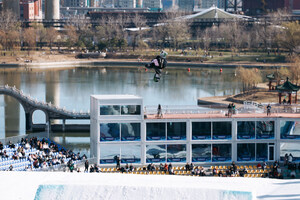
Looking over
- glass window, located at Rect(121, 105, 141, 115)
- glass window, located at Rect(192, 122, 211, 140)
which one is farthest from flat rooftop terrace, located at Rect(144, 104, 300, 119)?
glass window, located at Rect(121, 105, 141, 115)

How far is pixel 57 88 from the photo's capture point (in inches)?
3349

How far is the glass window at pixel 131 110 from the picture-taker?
3894 centimetres

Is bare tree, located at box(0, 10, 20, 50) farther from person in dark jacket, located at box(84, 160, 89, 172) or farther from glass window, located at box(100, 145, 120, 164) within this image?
person in dark jacket, located at box(84, 160, 89, 172)

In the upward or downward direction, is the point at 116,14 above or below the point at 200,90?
above

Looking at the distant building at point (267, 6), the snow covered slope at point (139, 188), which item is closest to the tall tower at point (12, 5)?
the distant building at point (267, 6)

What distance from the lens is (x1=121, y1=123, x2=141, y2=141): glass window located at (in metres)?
38.7

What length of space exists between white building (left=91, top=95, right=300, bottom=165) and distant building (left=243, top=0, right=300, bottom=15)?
124106 millimetres

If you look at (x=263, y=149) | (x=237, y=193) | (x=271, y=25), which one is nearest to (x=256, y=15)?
(x=271, y=25)

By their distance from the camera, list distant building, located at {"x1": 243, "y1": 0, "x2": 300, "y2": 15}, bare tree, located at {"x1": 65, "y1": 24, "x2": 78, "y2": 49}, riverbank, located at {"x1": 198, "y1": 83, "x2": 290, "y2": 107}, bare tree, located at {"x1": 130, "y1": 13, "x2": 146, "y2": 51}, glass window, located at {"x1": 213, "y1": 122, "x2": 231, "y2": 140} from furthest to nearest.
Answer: distant building, located at {"x1": 243, "y1": 0, "x2": 300, "y2": 15} < bare tree, located at {"x1": 130, "y1": 13, "x2": 146, "y2": 51} < bare tree, located at {"x1": 65, "y1": 24, "x2": 78, "y2": 49} < riverbank, located at {"x1": 198, "y1": 83, "x2": 290, "y2": 107} < glass window, located at {"x1": 213, "y1": 122, "x2": 231, "y2": 140}

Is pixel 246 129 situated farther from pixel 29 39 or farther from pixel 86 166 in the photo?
pixel 29 39

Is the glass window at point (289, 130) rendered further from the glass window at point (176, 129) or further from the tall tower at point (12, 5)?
the tall tower at point (12, 5)

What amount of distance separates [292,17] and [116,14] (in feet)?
161

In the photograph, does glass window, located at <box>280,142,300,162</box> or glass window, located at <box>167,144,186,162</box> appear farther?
glass window, located at <box>280,142,300,162</box>

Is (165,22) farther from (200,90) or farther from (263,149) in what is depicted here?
(263,149)
